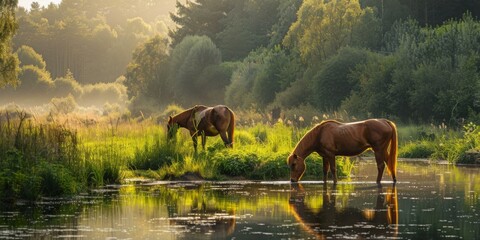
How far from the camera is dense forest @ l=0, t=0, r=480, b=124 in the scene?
46.0 m

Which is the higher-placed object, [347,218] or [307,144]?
[307,144]

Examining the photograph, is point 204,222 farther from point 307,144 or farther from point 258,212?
point 307,144

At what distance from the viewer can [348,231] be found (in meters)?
15.1

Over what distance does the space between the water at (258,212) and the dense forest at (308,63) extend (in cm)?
1964

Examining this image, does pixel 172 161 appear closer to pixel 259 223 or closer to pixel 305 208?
pixel 305 208

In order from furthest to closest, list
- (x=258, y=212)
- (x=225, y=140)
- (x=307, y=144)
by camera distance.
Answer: (x=225, y=140) < (x=307, y=144) < (x=258, y=212)

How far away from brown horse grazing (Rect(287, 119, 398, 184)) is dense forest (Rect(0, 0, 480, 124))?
1799 cm

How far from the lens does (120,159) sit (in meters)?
24.6

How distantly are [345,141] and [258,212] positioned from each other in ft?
18.5

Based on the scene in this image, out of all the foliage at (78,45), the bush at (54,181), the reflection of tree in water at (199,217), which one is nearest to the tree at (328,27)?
the bush at (54,181)

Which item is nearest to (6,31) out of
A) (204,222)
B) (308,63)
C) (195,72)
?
(308,63)

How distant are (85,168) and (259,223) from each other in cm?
767

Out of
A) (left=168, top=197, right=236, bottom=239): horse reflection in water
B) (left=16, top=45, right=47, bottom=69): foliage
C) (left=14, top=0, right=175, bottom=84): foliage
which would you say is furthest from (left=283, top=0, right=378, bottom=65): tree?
(left=14, top=0, right=175, bottom=84): foliage

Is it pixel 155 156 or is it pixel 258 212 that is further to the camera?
pixel 155 156
